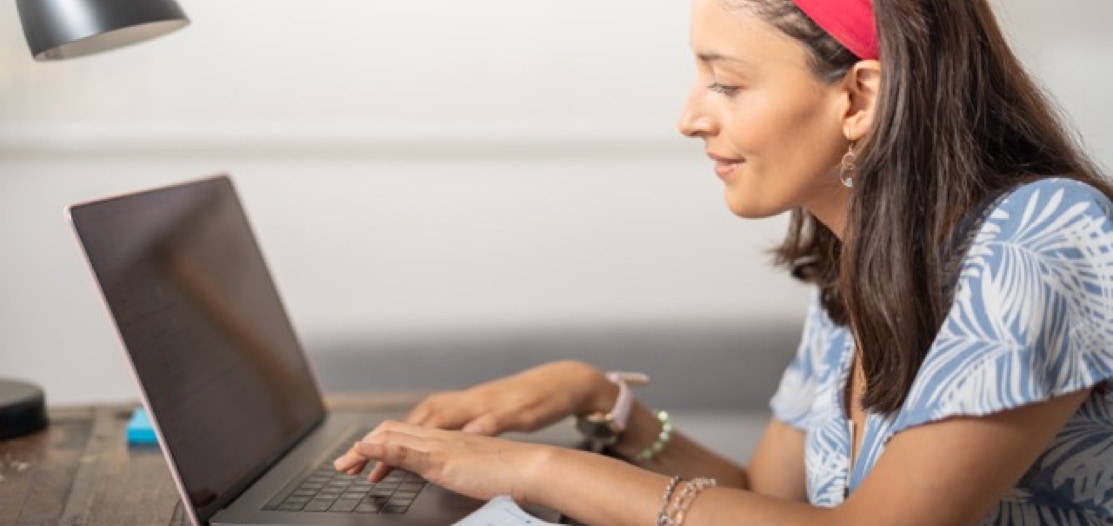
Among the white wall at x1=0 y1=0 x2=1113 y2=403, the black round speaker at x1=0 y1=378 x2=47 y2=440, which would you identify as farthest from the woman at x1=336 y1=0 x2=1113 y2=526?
the white wall at x1=0 y1=0 x2=1113 y2=403

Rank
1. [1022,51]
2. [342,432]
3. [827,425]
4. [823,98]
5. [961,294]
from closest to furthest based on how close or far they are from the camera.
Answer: [961,294], [823,98], [827,425], [342,432], [1022,51]

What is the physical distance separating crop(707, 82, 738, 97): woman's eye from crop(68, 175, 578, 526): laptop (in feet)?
1.24

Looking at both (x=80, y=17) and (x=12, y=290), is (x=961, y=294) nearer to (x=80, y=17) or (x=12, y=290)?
(x=80, y=17)

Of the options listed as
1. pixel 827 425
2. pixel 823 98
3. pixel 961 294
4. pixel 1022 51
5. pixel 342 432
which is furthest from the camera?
pixel 1022 51

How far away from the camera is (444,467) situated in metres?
1.11

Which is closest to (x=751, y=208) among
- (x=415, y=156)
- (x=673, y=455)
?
(x=673, y=455)

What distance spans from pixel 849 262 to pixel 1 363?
1329mm

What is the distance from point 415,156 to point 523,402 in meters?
0.59

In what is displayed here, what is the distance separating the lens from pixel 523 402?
4.45 ft

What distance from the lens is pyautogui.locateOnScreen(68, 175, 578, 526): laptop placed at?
1.11m

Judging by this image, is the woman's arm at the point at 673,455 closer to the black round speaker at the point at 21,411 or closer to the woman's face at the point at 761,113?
the woman's face at the point at 761,113

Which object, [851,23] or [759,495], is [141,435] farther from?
[851,23]

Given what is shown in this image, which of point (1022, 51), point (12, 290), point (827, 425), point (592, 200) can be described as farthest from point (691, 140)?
point (12, 290)

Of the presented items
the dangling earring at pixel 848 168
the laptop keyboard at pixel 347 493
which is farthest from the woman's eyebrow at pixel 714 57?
the laptop keyboard at pixel 347 493
